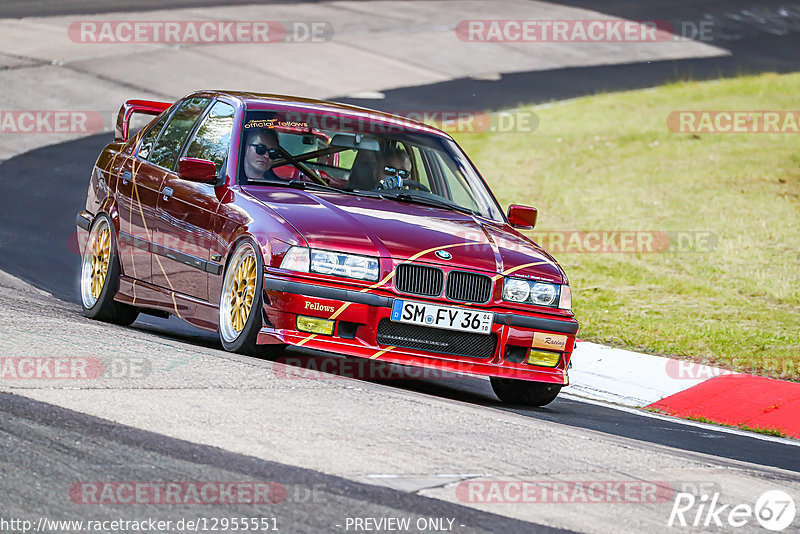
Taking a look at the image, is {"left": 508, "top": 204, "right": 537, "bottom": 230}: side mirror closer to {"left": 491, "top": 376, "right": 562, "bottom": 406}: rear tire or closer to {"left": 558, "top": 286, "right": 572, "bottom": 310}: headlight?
{"left": 558, "top": 286, "right": 572, "bottom": 310}: headlight

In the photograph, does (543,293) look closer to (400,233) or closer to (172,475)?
(400,233)

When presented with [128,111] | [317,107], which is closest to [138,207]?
[317,107]

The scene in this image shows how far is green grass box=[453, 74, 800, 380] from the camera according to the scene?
36.6 feet

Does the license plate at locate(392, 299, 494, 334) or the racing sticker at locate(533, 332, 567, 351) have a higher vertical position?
the license plate at locate(392, 299, 494, 334)

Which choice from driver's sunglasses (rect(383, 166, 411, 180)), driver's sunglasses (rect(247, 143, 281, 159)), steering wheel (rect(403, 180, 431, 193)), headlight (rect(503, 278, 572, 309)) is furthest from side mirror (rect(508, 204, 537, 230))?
driver's sunglasses (rect(247, 143, 281, 159))

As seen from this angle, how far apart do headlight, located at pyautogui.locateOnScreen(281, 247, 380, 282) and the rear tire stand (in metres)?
1.34

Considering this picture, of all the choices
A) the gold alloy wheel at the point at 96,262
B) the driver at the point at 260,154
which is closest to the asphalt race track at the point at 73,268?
the gold alloy wheel at the point at 96,262

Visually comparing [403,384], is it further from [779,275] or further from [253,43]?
[253,43]

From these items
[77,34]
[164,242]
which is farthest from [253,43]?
[164,242]

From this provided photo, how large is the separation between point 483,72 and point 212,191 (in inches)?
783

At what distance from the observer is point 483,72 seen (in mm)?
27531

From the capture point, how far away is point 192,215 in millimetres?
8258

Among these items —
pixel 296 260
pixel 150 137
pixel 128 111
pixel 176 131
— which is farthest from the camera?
pixel 128 111

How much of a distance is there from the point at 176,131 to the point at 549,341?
3.14 metres
